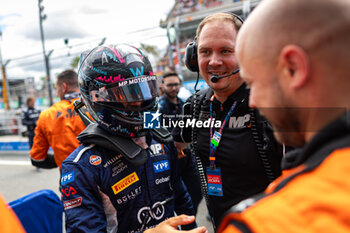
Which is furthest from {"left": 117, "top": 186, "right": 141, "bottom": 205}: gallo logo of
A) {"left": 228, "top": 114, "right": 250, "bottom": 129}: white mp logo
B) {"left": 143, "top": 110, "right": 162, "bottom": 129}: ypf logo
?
{"left": 228, "top": 114, "right": 250, "bottom": 129}: white mp logo

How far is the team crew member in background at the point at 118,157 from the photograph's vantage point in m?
1.14

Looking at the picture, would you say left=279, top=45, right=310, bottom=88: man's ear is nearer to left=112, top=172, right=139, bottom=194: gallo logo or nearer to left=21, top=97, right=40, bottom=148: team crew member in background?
left=112, top=172, right=139, bottom=194: gallo logo

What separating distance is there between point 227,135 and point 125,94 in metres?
0.58

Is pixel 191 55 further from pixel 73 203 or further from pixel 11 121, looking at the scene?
pixel 11 121

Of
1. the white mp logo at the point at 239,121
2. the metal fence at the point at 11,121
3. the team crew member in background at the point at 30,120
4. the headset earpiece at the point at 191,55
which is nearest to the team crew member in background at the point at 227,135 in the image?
the white mp logo at the point at 239,121

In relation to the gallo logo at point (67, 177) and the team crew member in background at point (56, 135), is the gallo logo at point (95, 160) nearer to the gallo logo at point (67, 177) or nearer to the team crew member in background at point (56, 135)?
the gallo logo at point (67, 177)

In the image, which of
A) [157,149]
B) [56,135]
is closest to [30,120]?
[56,135]

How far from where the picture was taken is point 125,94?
133cm

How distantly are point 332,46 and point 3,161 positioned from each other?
8.98 metres

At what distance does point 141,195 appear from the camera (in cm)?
128

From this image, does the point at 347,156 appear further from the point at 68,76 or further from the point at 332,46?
the point at 68,76

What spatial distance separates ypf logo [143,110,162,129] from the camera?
4.48 ft

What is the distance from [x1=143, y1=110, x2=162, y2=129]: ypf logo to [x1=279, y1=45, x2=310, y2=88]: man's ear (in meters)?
0.91

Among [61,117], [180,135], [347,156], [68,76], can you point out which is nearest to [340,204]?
[347,156]
